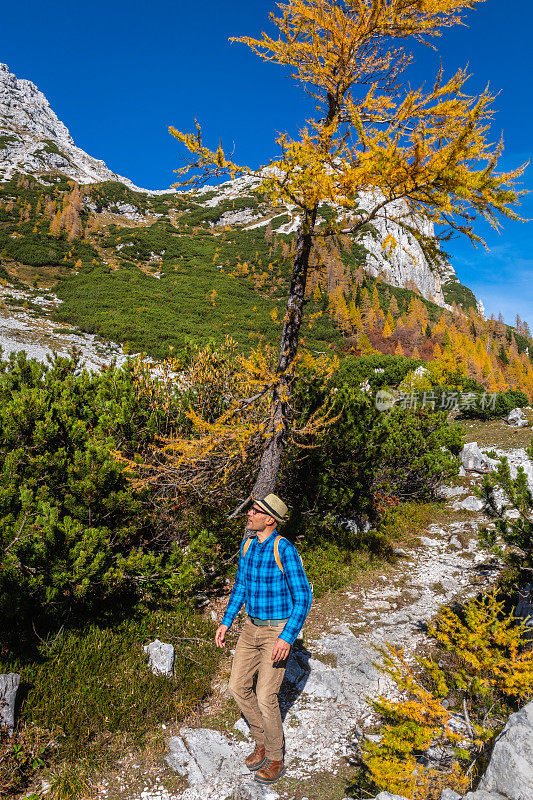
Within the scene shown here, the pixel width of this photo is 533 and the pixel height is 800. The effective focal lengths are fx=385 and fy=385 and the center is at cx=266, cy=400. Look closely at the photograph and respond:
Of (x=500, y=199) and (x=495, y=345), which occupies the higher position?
(x=495, y=345)

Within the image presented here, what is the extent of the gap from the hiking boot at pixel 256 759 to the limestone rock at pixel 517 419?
17923 millimetres

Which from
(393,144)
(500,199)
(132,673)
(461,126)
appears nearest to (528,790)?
(132,673)

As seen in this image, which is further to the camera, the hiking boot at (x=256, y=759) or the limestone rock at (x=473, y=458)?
the limestone rock at (x=473, y=458)

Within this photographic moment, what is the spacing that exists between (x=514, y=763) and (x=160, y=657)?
10.7ft

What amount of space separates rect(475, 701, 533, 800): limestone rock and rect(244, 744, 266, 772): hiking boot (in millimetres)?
1718

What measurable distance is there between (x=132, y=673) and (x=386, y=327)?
71.2 m

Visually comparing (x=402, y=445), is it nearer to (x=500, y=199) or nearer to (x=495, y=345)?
(x=500, y=199)

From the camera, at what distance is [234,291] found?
4956 cm

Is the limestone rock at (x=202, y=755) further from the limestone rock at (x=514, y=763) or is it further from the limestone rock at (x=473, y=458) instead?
the limestone rock at (x=473, y=458)

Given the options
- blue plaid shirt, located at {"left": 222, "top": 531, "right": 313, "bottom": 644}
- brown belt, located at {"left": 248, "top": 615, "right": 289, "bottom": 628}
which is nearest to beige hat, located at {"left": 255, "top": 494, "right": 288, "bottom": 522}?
blue plaid shirt, located at {"left": 222, "top": 531, "right": 313, "bottom": 644}

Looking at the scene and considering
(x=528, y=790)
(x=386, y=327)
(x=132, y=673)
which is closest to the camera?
(x=528, y=790)

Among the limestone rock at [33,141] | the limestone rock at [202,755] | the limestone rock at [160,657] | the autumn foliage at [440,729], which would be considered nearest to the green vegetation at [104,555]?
the limestone rock at [160,657]

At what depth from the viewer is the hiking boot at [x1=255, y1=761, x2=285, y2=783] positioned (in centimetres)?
299

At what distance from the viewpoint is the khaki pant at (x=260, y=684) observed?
9.37 feet
